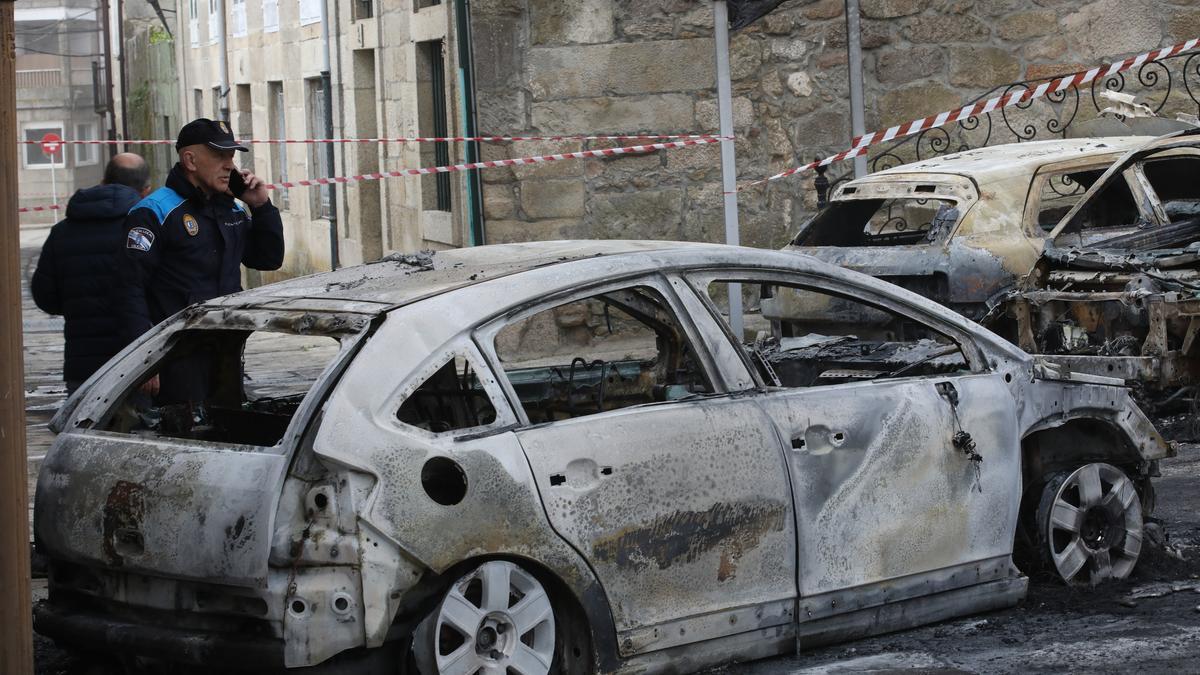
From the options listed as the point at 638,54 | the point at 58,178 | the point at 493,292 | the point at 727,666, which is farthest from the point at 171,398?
the point at 58,178

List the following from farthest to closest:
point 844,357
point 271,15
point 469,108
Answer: point 271,15, point 469,108, point 844,357

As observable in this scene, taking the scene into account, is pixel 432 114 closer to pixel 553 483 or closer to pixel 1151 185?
pixel 1151 185

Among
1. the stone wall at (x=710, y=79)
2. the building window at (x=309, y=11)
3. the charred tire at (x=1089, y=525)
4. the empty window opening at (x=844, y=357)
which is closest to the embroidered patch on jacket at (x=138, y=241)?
the empty window opening at (x=844, y=357)

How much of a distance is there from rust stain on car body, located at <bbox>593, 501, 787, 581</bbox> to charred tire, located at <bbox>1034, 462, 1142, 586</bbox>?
1.32 m

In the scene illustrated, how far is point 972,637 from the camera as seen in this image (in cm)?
608

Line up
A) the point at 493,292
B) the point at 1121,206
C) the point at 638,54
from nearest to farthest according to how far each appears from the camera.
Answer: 1. the point at 493,292
2. the point at 1121,206
3. the point at 638,54

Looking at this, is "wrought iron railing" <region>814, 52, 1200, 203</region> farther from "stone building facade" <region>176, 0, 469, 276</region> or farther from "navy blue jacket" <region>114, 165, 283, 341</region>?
"navy blue jacket" <region>114, 165, 283, 341</region>

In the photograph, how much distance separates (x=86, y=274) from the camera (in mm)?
8203

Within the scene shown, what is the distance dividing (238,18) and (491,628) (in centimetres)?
2405

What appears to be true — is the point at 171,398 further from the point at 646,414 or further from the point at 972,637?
the point at 972,637

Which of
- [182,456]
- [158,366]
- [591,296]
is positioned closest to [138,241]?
[158,366]

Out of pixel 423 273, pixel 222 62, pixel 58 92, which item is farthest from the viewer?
pixel 58 92

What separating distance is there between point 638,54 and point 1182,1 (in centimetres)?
476

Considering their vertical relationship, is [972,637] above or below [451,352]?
below
